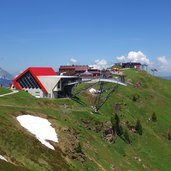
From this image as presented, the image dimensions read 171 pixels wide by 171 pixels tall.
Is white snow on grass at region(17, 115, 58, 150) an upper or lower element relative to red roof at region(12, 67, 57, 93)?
lower

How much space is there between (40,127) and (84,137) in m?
14.8

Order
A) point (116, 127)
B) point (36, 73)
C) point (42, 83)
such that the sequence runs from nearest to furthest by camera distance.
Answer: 1. point (116, 127)
2. point (42, 83)
3. point (36, 73)

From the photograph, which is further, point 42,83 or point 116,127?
point 42,83

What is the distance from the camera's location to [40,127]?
76.8 m

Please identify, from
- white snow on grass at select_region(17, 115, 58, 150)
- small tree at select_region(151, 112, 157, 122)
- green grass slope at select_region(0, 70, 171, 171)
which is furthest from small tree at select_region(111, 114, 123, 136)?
small tree at select_region(151, 112, 157, 122)

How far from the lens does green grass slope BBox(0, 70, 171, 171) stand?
60.1m

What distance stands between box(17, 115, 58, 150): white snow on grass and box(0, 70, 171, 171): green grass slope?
1781 millimetres

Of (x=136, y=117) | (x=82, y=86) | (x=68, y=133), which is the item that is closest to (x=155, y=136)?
(x=136, y=117)

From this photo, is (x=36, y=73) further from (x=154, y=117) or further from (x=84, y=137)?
(x=154, y=117)

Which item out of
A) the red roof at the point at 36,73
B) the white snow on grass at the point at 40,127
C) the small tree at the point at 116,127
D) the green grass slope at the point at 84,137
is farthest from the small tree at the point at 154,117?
the white snow on grass at the point at 40,127

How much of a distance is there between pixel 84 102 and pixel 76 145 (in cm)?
5513

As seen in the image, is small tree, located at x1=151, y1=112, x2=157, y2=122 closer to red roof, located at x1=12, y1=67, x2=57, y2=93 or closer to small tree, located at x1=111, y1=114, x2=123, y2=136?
small tree, located at x1=111, y1=114, x2=123, y2=136

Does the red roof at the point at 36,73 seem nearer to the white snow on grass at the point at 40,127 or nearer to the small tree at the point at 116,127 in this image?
the small tree at the point at 116,127

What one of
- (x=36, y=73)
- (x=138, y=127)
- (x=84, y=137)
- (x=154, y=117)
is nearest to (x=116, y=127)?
(x=138, y=127)
